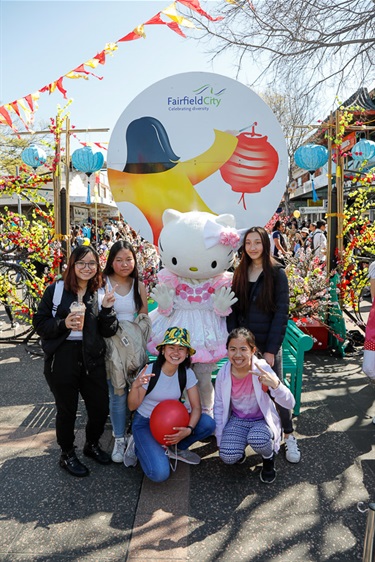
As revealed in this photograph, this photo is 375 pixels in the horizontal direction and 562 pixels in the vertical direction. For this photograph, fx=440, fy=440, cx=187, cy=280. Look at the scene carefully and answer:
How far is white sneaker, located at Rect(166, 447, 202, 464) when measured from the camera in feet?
9.92

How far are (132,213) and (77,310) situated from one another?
1.67 m

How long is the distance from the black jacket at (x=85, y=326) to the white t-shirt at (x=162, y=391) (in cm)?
40

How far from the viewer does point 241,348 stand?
290 cm

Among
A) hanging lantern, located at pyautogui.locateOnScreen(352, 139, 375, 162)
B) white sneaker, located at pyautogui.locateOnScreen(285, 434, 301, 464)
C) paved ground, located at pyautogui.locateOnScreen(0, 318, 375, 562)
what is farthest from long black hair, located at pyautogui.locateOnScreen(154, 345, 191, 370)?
hanging lantern, located at pyautogui.locateOnScreen(352, 139, 375, 162)

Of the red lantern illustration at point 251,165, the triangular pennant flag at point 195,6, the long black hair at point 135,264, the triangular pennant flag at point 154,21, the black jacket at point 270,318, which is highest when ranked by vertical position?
the triangular pennant flag at point 195,6

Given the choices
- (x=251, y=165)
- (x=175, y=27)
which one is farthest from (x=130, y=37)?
(x=251, y=165)

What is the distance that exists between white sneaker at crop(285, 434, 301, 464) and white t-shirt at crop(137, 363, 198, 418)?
0.86 meters

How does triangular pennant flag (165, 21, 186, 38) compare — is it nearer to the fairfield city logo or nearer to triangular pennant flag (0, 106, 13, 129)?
the fairfield city logo

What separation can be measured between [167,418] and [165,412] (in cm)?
4

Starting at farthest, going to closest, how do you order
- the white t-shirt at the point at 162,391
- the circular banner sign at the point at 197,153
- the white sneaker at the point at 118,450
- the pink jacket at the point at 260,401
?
the circular banner sign at the point at 197,153, the white sneaker at the point at 118,450, the white t-shirt at the point at 162,391, the pink jacket at the point at 260,401

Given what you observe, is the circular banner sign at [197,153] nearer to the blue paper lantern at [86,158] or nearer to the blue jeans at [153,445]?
the blue jeans at [153,445]

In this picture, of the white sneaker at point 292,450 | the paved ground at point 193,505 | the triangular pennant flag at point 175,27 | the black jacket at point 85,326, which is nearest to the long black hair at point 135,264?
the black jacket at point 85,326

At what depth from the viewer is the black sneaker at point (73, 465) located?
9.76ft

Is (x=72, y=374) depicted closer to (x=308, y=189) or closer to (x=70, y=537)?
(x=70, y=537)
